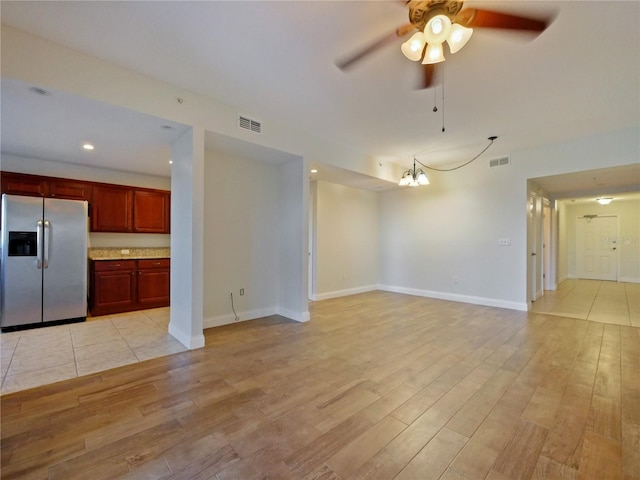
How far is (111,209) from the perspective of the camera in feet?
16.2

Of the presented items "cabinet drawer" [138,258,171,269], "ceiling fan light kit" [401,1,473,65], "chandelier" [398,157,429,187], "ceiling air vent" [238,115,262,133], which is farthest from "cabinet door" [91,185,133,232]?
"ceiling fan light kit" [401,1,473,65]

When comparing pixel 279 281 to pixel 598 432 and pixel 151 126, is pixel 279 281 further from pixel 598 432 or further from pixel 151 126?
pixel 598 432

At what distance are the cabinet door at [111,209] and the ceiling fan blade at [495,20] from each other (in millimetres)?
5602

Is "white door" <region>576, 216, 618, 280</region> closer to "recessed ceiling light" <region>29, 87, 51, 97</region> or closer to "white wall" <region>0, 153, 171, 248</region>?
"white wall" <region>0, 153, 171, 248</region>

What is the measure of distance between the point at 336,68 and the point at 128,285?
4775mm

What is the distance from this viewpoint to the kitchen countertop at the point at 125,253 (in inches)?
190

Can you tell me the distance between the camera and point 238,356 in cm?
291

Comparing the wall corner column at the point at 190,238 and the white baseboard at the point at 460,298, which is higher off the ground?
the wall corner column at the point at 190,238

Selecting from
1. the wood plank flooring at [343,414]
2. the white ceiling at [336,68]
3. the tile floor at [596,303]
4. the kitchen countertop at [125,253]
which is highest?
the white ceiling at [336,68]

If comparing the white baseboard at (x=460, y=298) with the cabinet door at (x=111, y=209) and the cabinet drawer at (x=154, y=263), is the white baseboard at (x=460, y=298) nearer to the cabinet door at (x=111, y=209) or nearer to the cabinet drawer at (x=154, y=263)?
the cabinet drawer at (x=154, y=263)

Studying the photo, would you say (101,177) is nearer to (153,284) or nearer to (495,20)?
(153,284)

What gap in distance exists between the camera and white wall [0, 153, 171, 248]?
14.0 feet

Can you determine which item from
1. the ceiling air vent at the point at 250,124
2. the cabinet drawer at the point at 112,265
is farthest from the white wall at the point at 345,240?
the cabinet drawer at the point at 112,265

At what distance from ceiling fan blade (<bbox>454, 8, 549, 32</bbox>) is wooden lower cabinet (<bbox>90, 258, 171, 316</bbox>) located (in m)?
5.45
